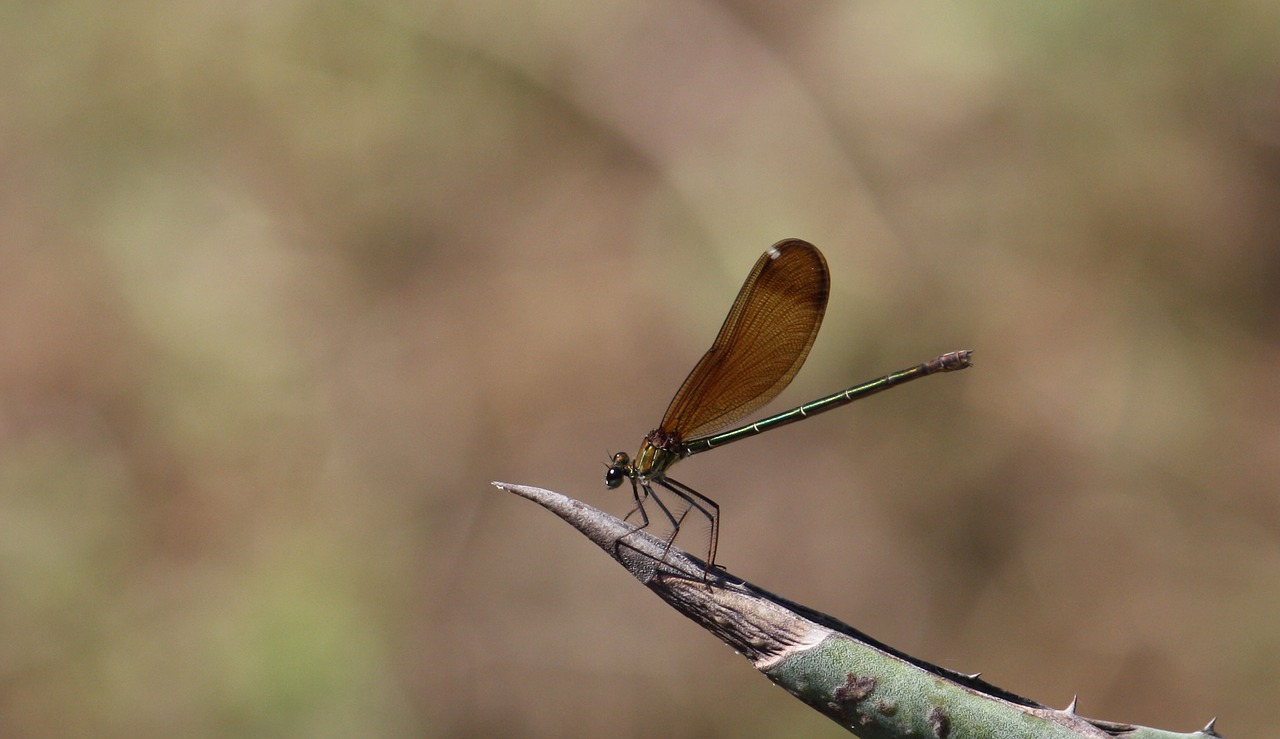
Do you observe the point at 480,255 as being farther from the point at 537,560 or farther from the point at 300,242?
the point at 537,560

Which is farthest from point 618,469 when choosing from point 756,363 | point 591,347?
point 591,347

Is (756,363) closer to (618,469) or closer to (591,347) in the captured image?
(618,469)

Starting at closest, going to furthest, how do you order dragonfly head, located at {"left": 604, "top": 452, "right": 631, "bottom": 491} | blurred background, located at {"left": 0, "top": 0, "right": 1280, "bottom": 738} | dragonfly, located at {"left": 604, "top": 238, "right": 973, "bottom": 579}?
1. dragonfly, located at {"left": 604, "top": 238, "right": 973, "bottom": 579}
2. dragonfly head, located at {"left": 604, "top": 452, "right": 631, "bottom": 491}
3. blurred background, located at {"left": 0, "top": 0, "right": 1280, "bottom": 738}

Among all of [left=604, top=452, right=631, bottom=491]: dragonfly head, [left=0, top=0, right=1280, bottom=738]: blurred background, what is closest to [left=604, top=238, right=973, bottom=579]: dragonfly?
[left=604, top=452, right=631, bottom=491]: dragonfly head

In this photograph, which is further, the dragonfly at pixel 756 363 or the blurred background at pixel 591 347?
the blurred background at pixel 591 347

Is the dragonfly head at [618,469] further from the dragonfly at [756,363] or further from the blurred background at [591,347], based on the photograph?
the blurred background at [591,347]

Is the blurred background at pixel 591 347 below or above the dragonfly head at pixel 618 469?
above

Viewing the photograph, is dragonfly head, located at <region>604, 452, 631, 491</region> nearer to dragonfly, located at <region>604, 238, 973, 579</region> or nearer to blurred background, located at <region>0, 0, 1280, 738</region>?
dragonfly, located at <region>604, 238, 973, 579</region>

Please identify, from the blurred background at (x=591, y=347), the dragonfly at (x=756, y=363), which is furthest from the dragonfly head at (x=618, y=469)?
the blurred background at (x=591, y=347)
